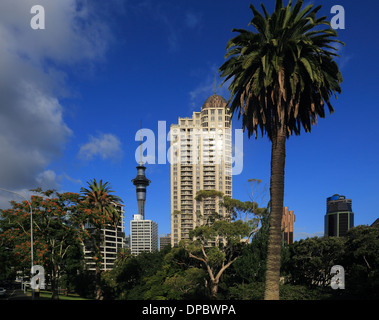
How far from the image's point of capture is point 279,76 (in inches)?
789

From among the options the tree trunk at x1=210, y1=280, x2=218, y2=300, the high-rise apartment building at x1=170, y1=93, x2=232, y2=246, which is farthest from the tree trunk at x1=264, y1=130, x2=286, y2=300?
the high-rise apartment building at x1=170, y1=93, x2=232, y2=246

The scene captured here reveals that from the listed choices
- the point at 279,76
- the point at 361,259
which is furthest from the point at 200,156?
the point at 279,76

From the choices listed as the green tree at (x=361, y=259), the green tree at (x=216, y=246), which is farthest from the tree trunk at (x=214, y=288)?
the green tree at (x=361, y=259)

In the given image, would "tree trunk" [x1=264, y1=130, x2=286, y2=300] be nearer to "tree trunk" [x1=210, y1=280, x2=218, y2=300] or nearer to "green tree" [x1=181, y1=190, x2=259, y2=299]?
"green tree" [x1=181, y1=190, x2=259, y2=299]

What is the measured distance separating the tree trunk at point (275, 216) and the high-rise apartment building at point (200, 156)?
417 feet

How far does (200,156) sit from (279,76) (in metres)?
133

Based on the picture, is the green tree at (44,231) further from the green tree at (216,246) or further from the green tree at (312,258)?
the green tree at (312,258)

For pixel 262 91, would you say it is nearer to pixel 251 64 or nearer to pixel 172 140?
pixel 251 64

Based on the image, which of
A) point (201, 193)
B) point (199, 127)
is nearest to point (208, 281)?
point (201, 193)

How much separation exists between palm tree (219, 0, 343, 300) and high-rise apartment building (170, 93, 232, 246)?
127 metres

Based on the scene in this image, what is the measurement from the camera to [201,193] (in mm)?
54344

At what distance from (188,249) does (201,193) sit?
11919 millimetres
